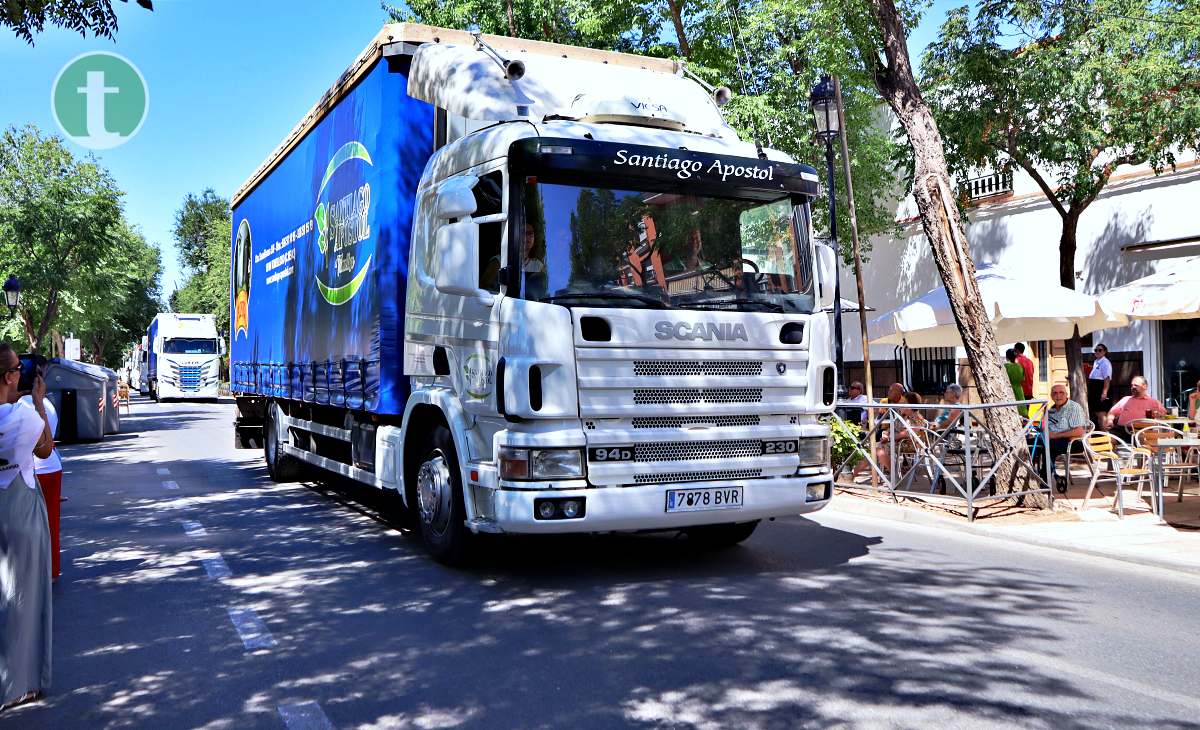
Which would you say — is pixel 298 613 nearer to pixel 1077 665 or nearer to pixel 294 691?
pixel 294 691

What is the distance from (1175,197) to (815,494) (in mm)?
14596

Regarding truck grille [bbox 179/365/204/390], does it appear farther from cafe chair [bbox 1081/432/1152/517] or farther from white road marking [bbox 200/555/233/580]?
cafe chair [bbox 1081/432/1152/517]

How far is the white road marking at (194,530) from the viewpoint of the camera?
9.34 m

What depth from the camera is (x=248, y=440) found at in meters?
15.8

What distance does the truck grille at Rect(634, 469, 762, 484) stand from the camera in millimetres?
6539

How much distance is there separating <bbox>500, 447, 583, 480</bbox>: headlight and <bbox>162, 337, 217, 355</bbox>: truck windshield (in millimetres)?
39581

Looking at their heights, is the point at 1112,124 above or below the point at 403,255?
above

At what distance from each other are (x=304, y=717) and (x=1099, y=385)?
660 inches

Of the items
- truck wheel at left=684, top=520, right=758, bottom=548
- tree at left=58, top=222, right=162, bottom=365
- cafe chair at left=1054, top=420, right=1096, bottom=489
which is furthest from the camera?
tree at left=58, top=222, right=162, bottom=365

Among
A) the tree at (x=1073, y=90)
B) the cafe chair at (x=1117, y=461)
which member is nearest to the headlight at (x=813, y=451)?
the cafe chair at (x=1117, y=461)

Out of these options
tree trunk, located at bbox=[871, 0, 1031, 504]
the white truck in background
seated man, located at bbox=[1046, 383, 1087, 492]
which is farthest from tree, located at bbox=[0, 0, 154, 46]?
the white truck in background

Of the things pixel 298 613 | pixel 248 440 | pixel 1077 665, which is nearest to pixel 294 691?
pixel 298 613

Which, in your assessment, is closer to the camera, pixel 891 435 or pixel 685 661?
pixel 685 661

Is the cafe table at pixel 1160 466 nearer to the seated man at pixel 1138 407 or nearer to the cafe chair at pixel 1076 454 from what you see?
the cafe chair at pixel 1076 454
